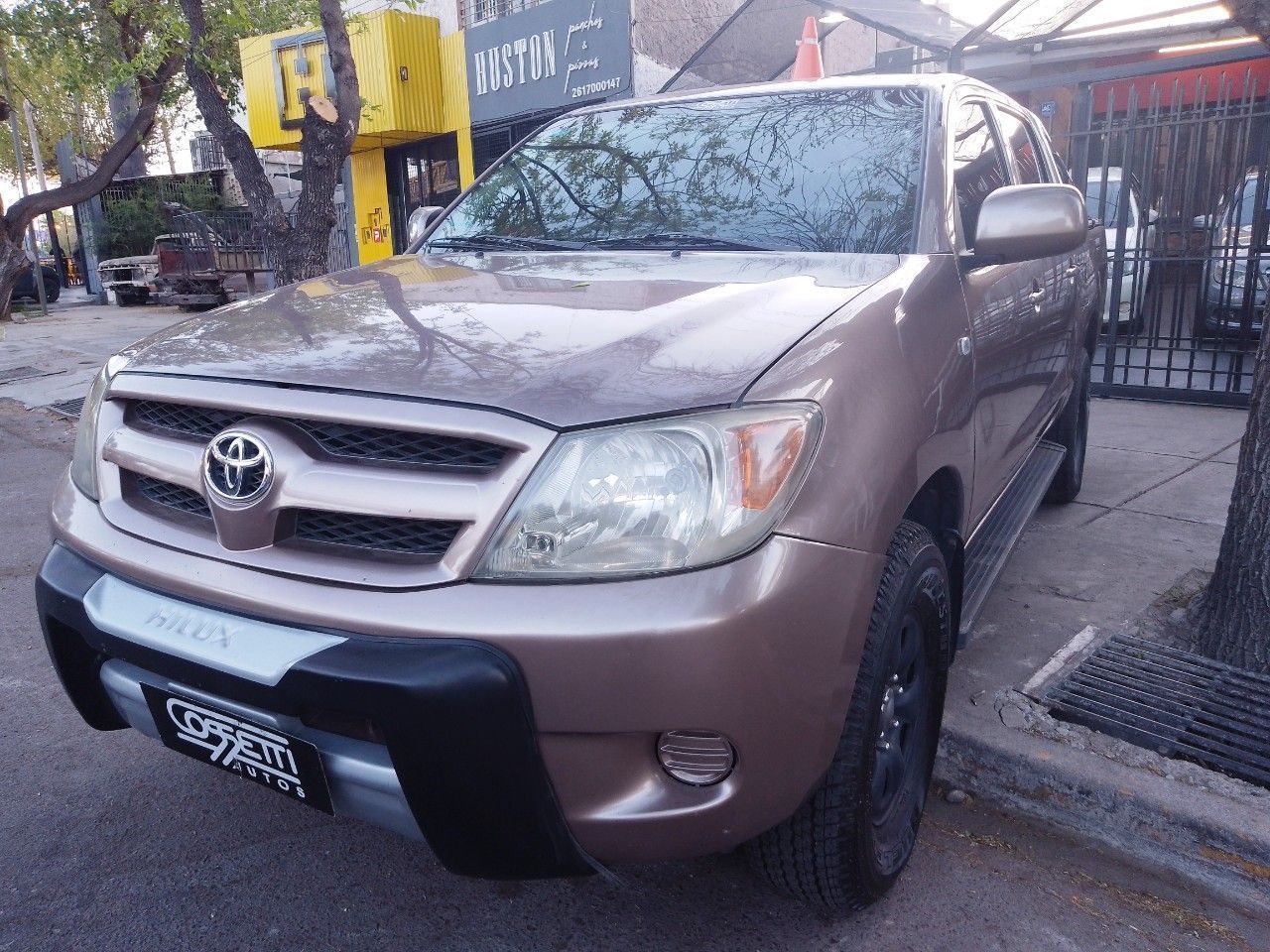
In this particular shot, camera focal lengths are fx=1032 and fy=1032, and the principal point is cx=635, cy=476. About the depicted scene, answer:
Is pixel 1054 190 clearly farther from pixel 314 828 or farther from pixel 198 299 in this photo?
pixel 198 299

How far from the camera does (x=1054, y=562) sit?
4.02 m

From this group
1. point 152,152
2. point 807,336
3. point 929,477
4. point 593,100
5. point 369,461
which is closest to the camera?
point 369,461

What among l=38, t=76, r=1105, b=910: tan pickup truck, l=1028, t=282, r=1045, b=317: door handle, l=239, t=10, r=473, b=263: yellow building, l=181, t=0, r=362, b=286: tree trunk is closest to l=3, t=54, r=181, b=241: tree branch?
l=239, t=10, r=473, b=263: yellow building

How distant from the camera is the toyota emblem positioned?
5.90ft

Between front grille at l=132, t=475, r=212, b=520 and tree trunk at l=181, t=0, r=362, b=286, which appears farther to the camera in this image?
tree trunk at l=181, t=0, r=362, b=286

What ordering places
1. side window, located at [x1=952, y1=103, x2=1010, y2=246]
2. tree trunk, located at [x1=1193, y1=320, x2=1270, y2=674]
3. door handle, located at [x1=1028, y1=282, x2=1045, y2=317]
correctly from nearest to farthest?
side window, located at [x1=952, y1=103, x2=1010, y2=246]
tree trunk, located at [x1=1193, y1=320, x2=1270, y2=674]
door handle, located at [x1=1028, y1=282, x2=1045, y2=317]

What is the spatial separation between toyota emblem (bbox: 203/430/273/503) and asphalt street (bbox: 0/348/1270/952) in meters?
0.93

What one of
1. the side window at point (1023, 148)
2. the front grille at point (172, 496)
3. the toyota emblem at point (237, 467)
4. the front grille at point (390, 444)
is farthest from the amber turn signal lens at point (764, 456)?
the side window at point (1023, 148)

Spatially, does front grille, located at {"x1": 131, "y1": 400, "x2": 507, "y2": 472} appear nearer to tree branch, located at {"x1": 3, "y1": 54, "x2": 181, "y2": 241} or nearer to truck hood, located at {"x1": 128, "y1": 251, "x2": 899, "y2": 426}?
truck hood, located at {"x1": 128, "y1": 251, "x2": 899, "y2": 426}

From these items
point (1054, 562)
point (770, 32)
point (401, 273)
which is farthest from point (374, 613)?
point (770, 32)

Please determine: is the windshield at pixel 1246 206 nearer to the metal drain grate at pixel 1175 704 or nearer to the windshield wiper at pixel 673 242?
the metal drain grate at pixel 1175 704

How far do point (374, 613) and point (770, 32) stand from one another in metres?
8.17

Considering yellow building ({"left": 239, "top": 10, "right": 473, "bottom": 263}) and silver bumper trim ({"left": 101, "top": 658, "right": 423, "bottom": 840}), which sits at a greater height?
yellow building ({"left": 239, "top": 10, "right": 473, "bottom": 263})

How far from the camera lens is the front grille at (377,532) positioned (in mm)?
1688
